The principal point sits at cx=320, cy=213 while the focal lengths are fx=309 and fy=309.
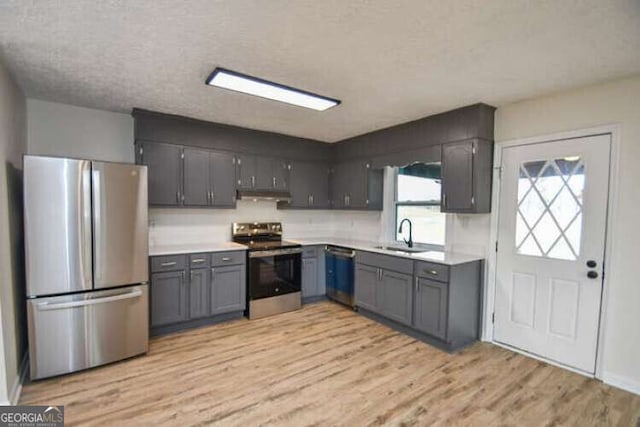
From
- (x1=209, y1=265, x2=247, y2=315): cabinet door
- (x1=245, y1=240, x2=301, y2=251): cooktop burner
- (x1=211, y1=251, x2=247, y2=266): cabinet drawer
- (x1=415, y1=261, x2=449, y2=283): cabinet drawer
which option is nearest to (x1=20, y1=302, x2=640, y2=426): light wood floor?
(x1=209, y1=265, x2=247, y2=315): cabinet door

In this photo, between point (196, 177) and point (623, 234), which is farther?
point (196, 177)

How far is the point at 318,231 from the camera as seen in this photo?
5.36 metres

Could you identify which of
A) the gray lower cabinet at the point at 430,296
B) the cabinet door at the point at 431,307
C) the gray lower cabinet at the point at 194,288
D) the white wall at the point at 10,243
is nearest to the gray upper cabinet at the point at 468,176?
the gray lower cabinet at the point at 430,296

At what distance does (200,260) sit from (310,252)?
1552mm

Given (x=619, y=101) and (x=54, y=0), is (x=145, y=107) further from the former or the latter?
(x=619, y=101)

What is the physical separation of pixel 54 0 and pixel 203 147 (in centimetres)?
231

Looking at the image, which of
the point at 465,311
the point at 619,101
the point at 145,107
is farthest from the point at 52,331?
the point at 619,101

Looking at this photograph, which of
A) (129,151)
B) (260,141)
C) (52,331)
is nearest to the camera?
(52,331)

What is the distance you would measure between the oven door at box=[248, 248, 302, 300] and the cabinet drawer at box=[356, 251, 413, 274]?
90 centimetres

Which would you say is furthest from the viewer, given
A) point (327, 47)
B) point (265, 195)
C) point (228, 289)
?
point (265, 195)

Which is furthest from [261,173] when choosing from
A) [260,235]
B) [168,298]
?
[168,298]

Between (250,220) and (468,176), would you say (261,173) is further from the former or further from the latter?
(468,176)

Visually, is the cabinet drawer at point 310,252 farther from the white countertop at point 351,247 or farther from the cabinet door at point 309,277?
the white countertop at point 351,247

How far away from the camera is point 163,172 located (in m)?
3.67
